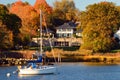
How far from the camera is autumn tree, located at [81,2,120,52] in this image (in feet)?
395

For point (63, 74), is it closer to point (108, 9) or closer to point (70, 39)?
point (108, 9)

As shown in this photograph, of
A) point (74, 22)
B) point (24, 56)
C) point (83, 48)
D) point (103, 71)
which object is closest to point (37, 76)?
point (103, 71)

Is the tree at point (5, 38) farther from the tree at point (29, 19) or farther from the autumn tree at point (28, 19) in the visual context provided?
the tree at point (29, 19)

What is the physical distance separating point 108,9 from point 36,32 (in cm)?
3243

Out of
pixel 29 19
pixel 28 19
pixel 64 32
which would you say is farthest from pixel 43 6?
pixel 28 19

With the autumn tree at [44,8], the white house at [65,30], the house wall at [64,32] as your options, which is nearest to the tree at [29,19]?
the autumn tree at [44,8]

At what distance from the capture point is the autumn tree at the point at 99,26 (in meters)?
120

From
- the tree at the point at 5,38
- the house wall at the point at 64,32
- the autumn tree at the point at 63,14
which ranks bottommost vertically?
the tree at the point at 5,38

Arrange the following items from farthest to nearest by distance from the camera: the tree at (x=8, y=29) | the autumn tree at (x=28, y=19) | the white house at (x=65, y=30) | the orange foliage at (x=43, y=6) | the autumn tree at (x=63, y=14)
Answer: the autumn tree at (x=63, y=14) → the orange foliage at (x=43, y=6) → the white house at (x=65, y=30) → the autumn tree at (x=28, y=19) → the tree at (x=8, y=29)

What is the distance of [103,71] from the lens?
85062 mm

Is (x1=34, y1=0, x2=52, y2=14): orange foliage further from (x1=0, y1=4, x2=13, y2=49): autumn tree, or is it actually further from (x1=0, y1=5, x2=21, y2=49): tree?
(x1=0, y1=4, x2=13, y2=49): autumn tree

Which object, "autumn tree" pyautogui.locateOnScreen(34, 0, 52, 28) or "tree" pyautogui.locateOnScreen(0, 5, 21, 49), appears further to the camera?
"autumn tree" pyautogui.locateOnScreen(34, 0, 52, 28)

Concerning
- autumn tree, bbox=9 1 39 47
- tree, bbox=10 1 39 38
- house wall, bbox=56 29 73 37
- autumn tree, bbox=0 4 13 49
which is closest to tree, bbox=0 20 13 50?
autumn tree, bbox=0 4 13 49

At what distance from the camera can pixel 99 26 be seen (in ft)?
404
